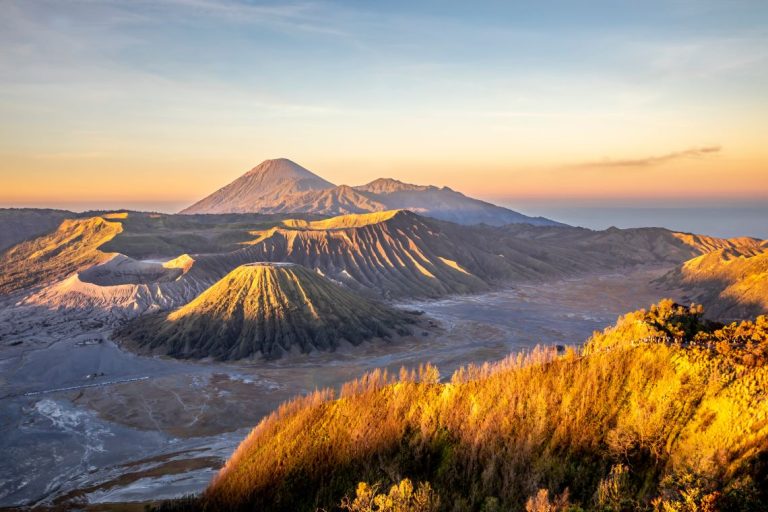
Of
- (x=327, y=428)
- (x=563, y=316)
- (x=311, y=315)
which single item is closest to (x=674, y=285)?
(x=563, y=316)

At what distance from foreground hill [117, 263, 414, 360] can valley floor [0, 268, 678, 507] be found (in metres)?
1.99

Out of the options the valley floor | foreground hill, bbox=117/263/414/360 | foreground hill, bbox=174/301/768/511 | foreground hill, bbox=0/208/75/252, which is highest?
foreground hill, bbox=0/208/75/252

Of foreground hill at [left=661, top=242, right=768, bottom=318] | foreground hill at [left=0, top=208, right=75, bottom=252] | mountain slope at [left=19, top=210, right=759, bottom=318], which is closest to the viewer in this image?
foreground hill at [left=661, top=242, right=768, bottom=318]

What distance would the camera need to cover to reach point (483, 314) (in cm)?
5828

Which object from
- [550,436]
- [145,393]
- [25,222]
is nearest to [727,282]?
[145,393]

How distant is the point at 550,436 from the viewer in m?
8.84

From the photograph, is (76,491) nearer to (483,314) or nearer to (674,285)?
Result: (483,314)

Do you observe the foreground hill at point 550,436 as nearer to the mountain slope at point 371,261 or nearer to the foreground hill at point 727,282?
the foreground hill at point 727,282

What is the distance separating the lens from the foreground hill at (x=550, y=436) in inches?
287

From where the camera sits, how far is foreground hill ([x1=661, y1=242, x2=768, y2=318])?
171 feet

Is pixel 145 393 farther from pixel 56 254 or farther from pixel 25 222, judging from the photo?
pixel 25 222

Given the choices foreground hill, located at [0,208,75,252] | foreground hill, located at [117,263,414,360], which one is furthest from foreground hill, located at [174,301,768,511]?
foreground hill, located at [0,208,75,252]

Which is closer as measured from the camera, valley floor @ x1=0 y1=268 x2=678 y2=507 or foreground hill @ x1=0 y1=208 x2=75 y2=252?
valley floor @ x1=0 y1=268 x2=678 y2=507

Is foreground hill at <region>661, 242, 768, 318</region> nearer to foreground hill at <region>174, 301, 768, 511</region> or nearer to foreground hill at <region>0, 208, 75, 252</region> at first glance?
foreground hill at <region>174, 301, 768, 511</region>
